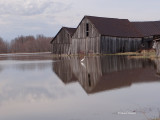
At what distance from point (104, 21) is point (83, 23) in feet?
12.4

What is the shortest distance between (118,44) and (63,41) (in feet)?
37.5

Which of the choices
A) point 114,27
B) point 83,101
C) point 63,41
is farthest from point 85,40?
point 83,101

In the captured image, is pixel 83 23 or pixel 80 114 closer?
pixel 80 114

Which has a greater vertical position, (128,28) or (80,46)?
(128,28)

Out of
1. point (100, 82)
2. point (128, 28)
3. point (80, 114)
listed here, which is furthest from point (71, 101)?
point (128, 28)

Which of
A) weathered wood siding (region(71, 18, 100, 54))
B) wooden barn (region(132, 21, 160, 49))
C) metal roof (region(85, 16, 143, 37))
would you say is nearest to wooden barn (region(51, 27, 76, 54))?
weathered wood siding (region(71, 18, 100, 54))

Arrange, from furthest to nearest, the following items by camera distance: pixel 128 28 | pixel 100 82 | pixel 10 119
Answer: pixel 128 28 → pixel 100 82 → pixel 10 119

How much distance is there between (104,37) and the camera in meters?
44.3

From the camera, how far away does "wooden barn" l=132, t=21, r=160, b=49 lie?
162 feet

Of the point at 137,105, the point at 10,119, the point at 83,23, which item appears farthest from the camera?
the point at 83,23

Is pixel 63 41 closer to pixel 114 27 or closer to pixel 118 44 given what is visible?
pixel 114 27

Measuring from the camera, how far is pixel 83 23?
154 ft

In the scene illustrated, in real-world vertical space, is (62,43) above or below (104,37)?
below

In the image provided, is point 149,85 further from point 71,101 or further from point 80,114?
point 80,114
